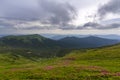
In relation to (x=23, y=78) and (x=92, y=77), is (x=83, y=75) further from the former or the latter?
(x=23, y=78)

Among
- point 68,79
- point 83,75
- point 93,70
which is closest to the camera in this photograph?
point 68,79

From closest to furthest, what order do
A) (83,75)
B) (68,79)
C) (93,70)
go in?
(68,79)
(83,75)
(93,70)

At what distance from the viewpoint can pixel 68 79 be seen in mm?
37219

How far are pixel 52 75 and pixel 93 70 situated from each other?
9.34m

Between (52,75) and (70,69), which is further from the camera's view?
(70,69)

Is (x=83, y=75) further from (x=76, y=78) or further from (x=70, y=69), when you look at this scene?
(x=70, y=69)

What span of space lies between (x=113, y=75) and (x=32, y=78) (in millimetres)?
14936

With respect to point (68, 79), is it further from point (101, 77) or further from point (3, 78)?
point (3, 78)

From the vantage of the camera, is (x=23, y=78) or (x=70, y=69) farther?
(x=70, y=69)

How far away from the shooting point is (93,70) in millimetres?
44719

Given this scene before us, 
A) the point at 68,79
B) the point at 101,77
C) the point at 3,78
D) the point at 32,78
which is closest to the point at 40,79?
the point at 32,78

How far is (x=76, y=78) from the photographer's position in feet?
123

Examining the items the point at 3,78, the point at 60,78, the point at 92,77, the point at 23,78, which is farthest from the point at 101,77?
the point at 3,78

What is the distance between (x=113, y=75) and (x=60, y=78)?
31.8 feet
